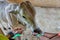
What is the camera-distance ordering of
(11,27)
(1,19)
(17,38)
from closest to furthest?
(17,38)
(11,27)
(1,19)

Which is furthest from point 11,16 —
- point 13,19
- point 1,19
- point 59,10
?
point 59,10

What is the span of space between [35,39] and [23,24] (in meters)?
0.14

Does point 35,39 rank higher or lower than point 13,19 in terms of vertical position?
lower

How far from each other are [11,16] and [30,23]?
0.44 feet

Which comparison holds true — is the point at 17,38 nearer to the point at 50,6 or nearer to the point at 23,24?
the point at 23,24

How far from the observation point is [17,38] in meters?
0.73

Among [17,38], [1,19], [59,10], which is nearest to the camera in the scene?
[17,38]

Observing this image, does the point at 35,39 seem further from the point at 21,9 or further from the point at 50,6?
the point at 50,6

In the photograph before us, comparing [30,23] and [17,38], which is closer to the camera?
[17,38]

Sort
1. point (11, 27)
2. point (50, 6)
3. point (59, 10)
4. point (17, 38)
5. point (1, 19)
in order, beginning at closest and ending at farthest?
point (17, 38)
point (11, 27)
point (1, 19)
point (59, 10)
point (50, 6)

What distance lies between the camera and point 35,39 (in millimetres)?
792

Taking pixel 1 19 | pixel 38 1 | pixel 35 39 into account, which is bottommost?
pixel 35 39

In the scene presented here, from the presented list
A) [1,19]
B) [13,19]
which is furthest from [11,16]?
[1,19]

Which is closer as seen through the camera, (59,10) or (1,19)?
(1,19)
